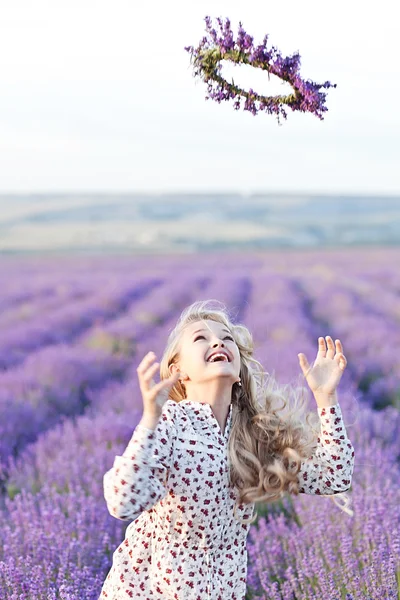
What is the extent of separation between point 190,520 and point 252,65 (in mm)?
1035

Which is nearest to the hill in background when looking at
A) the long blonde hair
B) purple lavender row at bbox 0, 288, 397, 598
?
purple lavender row at bbox 0, 288, 397, 598

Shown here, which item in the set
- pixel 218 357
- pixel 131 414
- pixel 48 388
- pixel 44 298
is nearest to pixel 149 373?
pixel 218 357

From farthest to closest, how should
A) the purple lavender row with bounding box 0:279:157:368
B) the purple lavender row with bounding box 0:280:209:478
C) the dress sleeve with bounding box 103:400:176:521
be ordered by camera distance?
the purple lavender row with bounding box 0:279:157:368, the purple lavender row with bounding box 0:280:209:478, the dress sleeve with bounding box 103:400:176:521

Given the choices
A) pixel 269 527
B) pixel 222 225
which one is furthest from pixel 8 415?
pixel 222 225

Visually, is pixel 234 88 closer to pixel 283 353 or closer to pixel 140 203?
pixel 283 353

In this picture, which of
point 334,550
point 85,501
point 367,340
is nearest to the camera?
point 334,550

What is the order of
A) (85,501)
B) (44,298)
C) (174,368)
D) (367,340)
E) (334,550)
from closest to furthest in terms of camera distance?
1. (174,368)
2. (334,550)
3. (85,501)
4. (367,340)
5. (44,298)

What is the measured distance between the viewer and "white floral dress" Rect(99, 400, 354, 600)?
1.93 m

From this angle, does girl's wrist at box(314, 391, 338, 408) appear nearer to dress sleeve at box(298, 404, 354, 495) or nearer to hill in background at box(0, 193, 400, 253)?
dress sleeve at box(298, 404, 354, 495)

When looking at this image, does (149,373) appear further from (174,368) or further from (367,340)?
(367,340)

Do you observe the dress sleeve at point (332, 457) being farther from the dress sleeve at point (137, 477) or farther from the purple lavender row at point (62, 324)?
the purple lavender row at point (62, 324)

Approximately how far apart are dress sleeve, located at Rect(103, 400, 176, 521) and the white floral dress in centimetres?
1

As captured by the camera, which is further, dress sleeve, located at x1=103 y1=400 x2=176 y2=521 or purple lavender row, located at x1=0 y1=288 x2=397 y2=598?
purple lavender row, located at x1=0 y1=288 x2=397 y2=598

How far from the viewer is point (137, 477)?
5.77 ft
